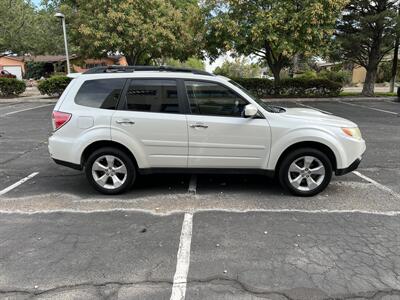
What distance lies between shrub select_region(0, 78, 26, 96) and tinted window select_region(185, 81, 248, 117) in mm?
22650

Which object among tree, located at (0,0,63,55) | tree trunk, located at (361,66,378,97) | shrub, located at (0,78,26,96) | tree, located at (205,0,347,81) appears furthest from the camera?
tree, located at (0,0,63,55)

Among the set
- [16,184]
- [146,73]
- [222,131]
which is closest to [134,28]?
[16,184]

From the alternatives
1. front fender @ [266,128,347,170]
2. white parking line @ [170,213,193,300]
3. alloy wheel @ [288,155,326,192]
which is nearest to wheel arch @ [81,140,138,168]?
white parking line @ [170,213,193,300]

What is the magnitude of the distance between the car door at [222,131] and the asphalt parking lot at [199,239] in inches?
20.9

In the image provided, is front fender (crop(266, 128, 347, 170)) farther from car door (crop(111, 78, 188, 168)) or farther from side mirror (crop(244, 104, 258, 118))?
car door (crop(111, 78, 188, 168))

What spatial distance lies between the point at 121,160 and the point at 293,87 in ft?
62.8

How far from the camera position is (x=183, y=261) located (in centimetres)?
359

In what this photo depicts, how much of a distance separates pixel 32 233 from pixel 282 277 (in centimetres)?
279

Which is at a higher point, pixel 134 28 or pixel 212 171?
pixel 134 28

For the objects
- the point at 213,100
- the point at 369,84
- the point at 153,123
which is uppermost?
the point at 213,100

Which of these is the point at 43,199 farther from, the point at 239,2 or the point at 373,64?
the point at 373,64

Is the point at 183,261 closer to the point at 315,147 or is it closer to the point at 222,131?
the point at 222,131

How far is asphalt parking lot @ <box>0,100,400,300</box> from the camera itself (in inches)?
126

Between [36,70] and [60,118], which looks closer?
[60,118]
